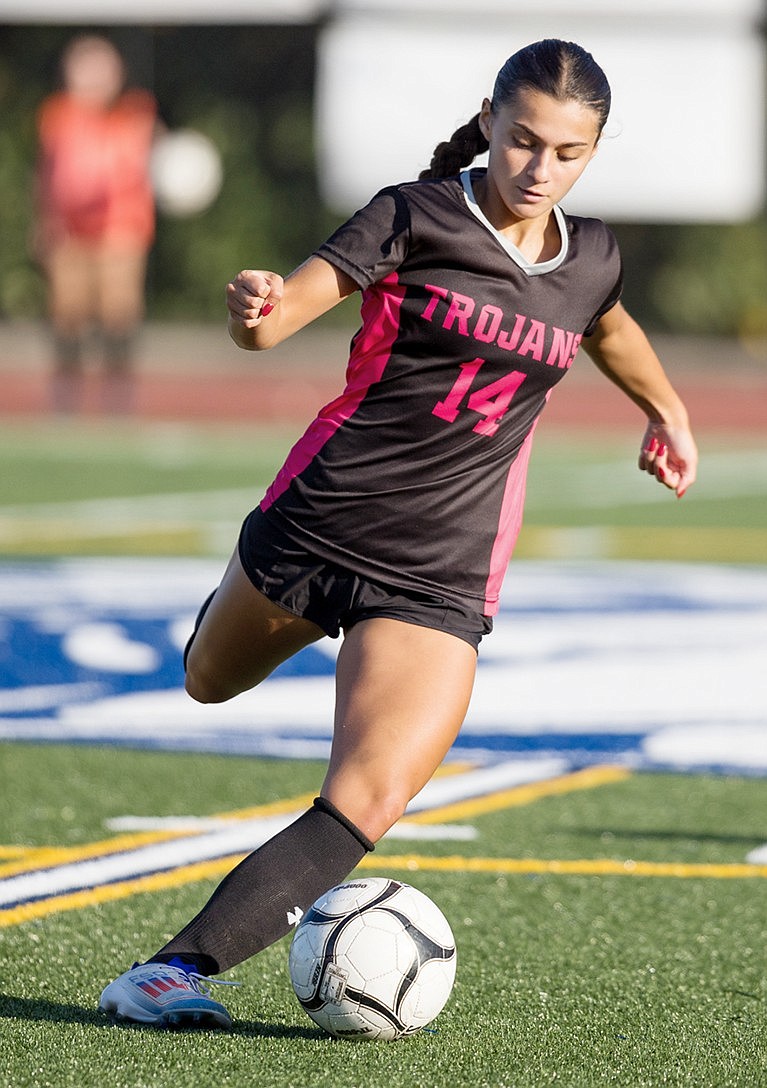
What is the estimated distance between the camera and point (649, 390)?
4.86 metres

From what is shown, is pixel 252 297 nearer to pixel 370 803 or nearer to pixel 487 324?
pixel 487 324

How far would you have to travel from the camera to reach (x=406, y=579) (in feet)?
14.1

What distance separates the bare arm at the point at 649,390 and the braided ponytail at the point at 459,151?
47cm

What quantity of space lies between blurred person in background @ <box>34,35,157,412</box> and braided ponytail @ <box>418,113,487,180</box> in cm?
1678

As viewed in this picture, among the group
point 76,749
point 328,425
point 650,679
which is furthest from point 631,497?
point 328,425

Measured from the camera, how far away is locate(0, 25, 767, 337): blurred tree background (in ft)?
96.9

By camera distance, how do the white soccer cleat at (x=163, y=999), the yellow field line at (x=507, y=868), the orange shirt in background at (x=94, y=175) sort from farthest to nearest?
the orange shirt in background at (x=94, y=175), the yellow field line at (x=507, y=868), the white soccer cleat at (x=163, y=999)

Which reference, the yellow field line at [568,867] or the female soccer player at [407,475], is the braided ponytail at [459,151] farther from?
the yellow field line at [568,867]

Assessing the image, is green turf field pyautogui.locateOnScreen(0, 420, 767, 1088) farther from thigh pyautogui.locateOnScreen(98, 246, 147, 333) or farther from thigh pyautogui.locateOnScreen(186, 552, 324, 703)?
thigh pyautogui.locateOnScreen(98, 246, 147, 333)

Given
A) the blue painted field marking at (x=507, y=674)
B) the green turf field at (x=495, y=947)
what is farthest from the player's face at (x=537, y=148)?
the blue painted field marking at (x=507, y=674)

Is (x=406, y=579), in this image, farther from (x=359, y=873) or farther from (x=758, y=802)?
(x=758, y=802)

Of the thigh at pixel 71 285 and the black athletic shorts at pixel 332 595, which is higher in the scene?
the black athletic shorts at pixel 332 595

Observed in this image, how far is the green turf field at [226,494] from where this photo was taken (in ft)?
40.1

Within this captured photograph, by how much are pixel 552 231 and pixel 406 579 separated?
824 millimetres
